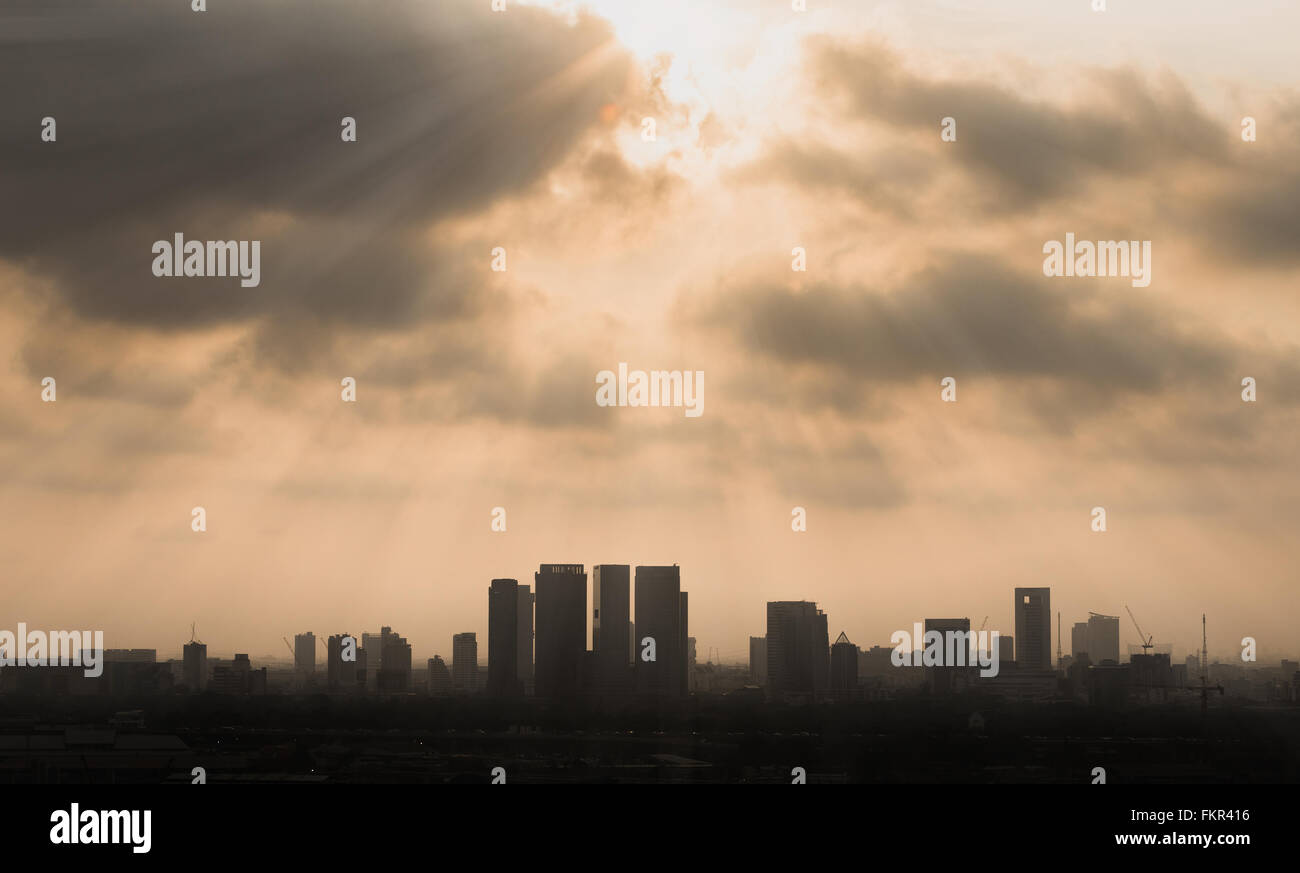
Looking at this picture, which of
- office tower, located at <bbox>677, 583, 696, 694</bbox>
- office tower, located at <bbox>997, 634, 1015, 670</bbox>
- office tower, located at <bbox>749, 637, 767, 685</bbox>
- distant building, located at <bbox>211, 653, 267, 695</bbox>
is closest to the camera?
distant building, located at <bbox>211, 653, 267, 695</bbox>

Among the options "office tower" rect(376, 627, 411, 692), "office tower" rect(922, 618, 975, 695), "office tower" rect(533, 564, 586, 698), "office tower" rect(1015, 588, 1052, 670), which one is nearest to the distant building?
"office tower" rect(376, 627, 411, 692)

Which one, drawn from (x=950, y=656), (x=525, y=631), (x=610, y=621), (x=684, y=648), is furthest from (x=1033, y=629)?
(x=525, y=631)

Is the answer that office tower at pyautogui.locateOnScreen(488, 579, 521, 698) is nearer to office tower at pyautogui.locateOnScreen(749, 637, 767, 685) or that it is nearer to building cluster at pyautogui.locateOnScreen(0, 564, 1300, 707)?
building cluster at pyautogui.locateOnScreen(0, 564, 1300, 707)

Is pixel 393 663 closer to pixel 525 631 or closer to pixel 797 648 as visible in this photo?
pixel 525 631


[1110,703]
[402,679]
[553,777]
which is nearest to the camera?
[553,777]
